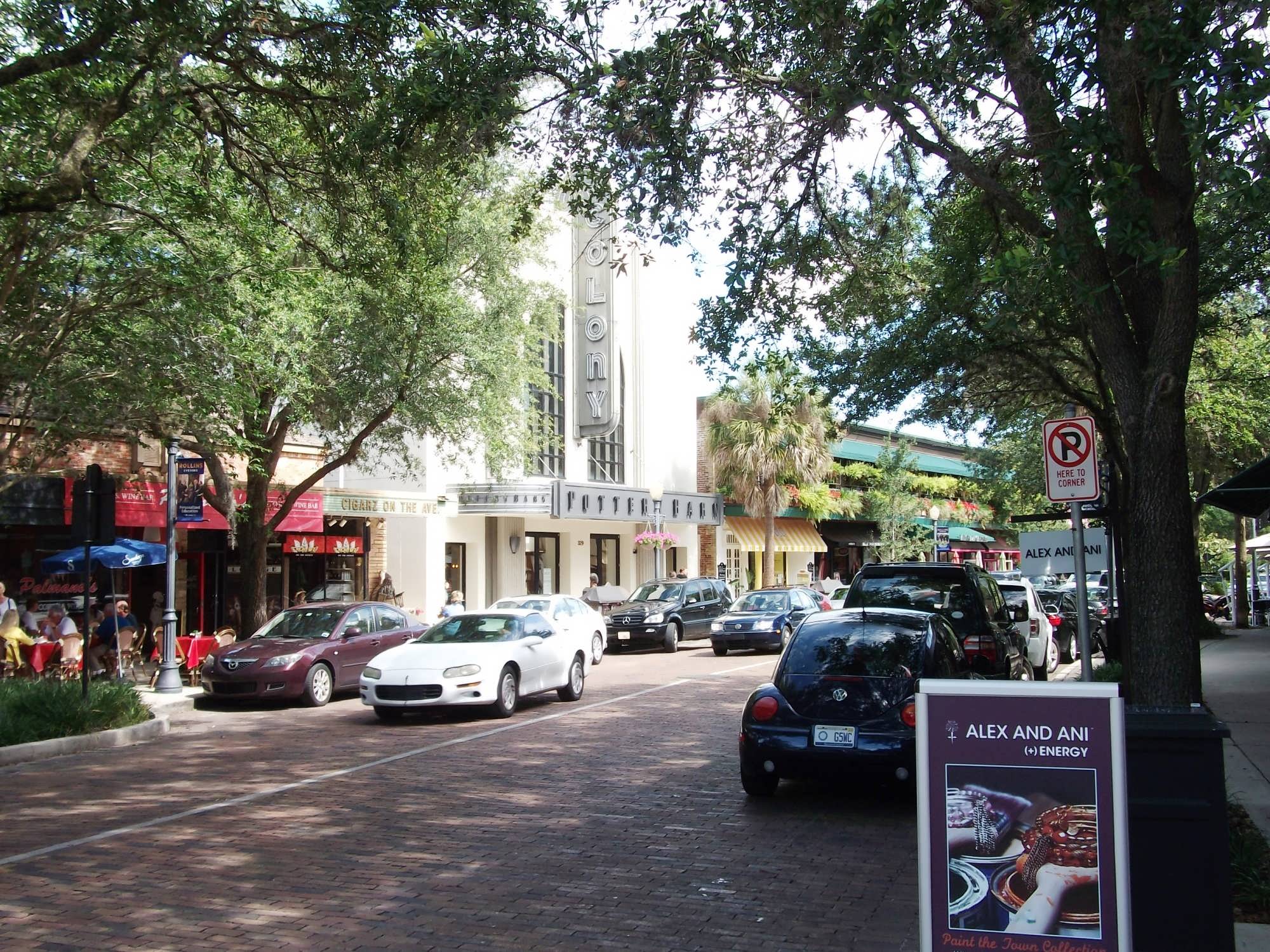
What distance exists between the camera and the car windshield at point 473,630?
15141mm

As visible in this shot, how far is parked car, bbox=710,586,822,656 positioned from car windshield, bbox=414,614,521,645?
33.0ft

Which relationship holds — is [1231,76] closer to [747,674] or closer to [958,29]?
[958,29]

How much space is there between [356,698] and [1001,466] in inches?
958

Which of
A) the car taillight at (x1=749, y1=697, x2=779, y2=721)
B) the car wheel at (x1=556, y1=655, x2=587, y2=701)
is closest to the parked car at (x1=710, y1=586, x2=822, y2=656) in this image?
the car wheel at (x1=556, y1=655, x2=587, y2=701)

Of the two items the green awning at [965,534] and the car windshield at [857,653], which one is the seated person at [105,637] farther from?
the green awning at [965,534]

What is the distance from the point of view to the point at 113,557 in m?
19.0

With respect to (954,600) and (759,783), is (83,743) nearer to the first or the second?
(759,783)

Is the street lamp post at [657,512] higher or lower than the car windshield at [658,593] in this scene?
higher

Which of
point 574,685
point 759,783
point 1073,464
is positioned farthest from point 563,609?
point 1073,464

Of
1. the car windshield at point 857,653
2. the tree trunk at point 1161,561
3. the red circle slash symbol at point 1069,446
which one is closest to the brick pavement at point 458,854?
the car windshield at point 857,653

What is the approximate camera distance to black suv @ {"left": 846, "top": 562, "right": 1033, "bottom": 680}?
43.0 feet

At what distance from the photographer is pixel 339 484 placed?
30.2 m

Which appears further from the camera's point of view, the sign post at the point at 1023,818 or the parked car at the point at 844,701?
the parked car at the point at 844,701

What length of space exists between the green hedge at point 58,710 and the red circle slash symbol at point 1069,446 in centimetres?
1106
